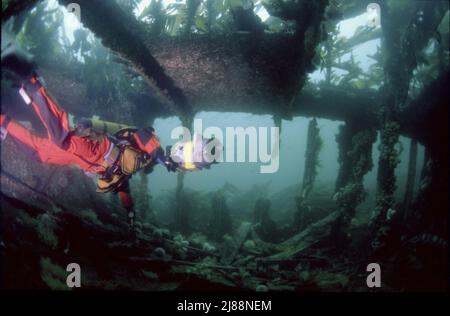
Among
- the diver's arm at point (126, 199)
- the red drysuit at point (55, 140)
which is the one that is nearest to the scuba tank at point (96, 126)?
the red drysuit at point (55, 140)

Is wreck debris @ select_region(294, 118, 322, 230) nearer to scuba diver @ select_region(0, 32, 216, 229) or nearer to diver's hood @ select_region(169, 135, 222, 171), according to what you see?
diver's hood @ select_region(169, 135, 222, 171)

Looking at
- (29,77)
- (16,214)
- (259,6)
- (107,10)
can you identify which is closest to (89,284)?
(16,214)

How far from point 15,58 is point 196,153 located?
2243 millimetres

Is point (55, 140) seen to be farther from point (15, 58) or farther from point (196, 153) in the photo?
point (196, 153)

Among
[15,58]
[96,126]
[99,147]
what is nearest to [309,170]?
[99,147]

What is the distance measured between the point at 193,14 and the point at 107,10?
4.84ft

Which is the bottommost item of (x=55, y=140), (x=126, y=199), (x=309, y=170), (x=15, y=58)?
(x=126, y=199)

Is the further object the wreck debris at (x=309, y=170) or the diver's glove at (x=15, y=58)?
the wreck debris at (x=309, y=170)

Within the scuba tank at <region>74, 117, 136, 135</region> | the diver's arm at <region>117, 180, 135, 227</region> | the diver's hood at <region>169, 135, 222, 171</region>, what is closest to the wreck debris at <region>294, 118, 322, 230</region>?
the diver's hood at <region>169, 135, 222, 171</region>

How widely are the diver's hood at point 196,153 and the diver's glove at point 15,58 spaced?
198 centimetres

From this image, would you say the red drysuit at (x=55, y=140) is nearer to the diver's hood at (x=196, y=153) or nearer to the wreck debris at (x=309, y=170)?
the diver's hood at (x=196, y=153)

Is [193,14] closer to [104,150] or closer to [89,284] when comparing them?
[104,150]

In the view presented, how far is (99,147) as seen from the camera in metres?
3.80

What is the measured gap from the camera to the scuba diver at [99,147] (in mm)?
3092
